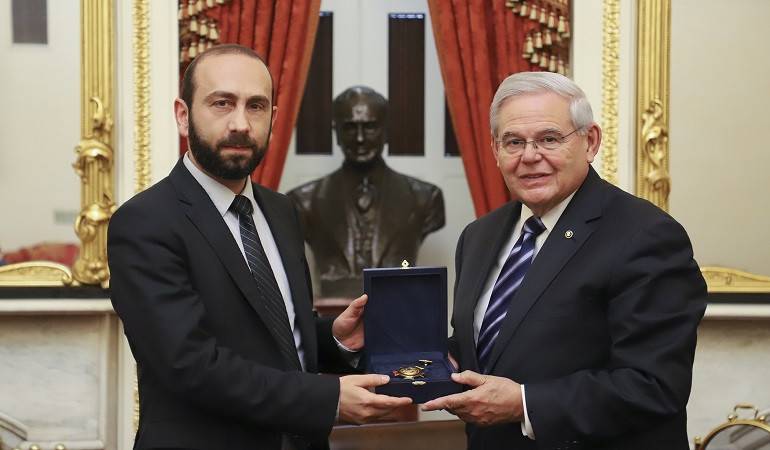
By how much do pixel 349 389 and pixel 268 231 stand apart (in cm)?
57

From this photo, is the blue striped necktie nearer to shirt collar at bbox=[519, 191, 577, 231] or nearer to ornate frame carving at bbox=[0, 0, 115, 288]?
shirt collar at bbox=[519, 191, 577, 231]

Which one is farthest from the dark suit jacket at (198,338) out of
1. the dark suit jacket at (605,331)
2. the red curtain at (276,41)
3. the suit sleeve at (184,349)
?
the red curtain at (276,41)

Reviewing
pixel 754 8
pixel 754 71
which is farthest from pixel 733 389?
pixel 754 8

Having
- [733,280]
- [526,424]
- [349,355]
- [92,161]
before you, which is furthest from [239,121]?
[733,280]

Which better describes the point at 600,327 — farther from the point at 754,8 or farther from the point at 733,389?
the point at 754,8

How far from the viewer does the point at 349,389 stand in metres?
2.05

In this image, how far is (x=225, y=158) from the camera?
2.15 metres

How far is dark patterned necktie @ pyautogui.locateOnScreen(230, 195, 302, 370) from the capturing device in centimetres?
214

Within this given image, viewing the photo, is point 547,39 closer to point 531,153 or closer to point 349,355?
point 531,153

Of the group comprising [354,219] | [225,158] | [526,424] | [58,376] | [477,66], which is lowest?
[58,376]

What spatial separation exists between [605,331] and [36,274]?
2754 millimetres

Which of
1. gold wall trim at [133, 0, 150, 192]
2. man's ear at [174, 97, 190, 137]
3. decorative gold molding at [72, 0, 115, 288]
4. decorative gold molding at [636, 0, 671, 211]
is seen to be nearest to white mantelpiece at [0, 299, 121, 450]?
decorative gold molding at [72, 0, 115, 288]

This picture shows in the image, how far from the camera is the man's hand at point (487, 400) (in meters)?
2.01

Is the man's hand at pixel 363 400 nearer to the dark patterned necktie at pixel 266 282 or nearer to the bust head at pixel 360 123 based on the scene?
the dark patterned necktie at pixel 266 282
